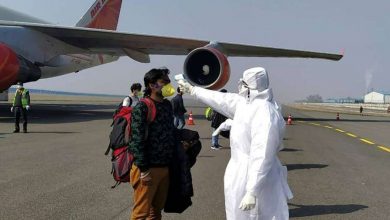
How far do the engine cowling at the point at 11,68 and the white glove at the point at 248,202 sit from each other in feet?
45.5

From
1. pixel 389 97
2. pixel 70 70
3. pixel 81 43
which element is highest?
pixel 81 43

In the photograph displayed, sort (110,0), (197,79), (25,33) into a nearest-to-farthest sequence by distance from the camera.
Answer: (197,79)
(25,33)
(110,0)

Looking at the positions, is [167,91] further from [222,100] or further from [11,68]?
[11,68]

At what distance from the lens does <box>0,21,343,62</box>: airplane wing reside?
1706 centimetres

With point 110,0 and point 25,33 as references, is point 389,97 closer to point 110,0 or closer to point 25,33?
point 110,0

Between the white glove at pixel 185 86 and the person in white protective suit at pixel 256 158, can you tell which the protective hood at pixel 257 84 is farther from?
the white glove at pixel 185 86

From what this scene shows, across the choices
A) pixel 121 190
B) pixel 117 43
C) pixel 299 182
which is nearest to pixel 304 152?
pixel 299 182

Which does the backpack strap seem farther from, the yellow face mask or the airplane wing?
the airplane wing

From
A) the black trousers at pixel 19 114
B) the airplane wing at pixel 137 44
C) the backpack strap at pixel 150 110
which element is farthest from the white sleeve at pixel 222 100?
the airplane wing at pixel 137 44

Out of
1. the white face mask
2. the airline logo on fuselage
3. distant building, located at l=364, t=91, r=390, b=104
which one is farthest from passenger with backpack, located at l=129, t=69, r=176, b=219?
distant building, located at l=364, t=91, r=390, b=104

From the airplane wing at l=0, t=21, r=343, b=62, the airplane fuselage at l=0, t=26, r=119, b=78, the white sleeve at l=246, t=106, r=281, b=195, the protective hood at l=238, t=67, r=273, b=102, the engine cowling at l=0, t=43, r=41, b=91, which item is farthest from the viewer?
the airplane wing at l=0, t=21, r=343, b=62

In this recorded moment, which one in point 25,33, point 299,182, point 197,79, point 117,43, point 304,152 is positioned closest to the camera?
point 299,182

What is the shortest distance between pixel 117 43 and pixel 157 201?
15810 mm

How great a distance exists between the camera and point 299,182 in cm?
721
